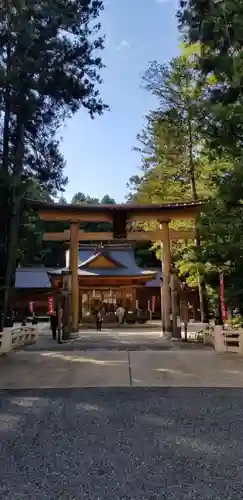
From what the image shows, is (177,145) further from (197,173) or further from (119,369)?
(119,369)

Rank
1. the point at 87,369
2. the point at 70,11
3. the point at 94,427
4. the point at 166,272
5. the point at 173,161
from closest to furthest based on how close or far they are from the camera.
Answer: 1. the point at 94,427
2. the point at 87,369
3. the point at 70,11
4. the point at 166,272
5. the point at 173,161

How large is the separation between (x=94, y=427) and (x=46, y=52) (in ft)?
30.8

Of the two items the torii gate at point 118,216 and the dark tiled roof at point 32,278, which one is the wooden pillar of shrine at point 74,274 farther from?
the dark tiled roof at point 32,278

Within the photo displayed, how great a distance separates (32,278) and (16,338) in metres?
17.8

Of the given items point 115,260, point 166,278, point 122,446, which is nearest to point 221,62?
point 122,446

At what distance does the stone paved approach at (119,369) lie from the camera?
275 inches

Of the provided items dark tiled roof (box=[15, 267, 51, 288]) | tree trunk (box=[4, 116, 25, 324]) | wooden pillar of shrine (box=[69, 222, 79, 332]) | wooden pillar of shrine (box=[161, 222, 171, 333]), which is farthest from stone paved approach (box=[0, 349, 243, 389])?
dark tiled roof (box=[15, 267, 51, 288])

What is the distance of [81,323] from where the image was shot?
23641 mm

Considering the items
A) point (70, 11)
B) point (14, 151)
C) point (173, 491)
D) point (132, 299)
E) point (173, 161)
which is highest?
point (70, 11)

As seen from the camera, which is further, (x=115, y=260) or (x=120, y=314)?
(x=115, y=260)

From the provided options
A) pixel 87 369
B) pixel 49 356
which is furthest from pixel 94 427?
pixel 49 356

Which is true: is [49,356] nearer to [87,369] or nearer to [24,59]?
[87,369]

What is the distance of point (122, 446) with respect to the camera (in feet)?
12.7

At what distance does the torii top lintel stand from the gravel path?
9049 millimetres
